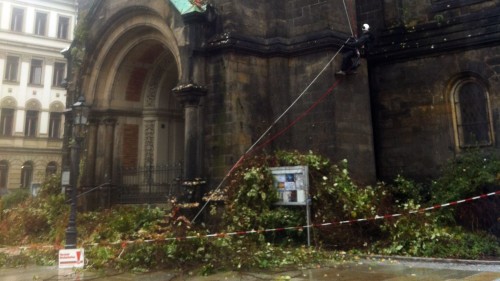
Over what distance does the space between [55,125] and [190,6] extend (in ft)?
109

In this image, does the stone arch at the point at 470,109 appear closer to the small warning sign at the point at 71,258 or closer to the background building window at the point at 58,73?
the small warning sign at the point at 71,258

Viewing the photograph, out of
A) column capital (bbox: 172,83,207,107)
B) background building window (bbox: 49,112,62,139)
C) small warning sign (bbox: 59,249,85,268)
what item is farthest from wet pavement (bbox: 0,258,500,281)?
background building window (bbox: 49,112,62,139)

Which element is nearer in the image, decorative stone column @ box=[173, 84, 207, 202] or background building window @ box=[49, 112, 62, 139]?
decorative stone column @ box=[173, 84, 207, 202]

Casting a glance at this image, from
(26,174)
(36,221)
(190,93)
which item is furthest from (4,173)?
(190,93)

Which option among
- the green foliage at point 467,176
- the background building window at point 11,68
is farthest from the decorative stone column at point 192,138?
the background building window at point 11,68

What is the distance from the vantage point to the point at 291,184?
11.0 m

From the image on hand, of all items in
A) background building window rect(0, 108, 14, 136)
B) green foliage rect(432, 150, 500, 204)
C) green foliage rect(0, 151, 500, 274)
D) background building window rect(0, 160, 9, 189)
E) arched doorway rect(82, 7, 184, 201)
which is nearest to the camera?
green foliage rect(0, 151, 500, 274)

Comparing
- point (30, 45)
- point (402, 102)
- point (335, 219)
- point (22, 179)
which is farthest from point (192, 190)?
point (30, 45)

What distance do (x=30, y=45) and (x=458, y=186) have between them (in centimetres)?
3942

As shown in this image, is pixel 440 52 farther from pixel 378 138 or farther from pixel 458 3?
pixel 378 138

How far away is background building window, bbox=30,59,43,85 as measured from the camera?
41.3m

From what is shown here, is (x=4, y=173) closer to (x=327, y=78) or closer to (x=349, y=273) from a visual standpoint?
(x=327, y=78)

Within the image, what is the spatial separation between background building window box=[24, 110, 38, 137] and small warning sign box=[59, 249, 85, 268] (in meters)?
34.9

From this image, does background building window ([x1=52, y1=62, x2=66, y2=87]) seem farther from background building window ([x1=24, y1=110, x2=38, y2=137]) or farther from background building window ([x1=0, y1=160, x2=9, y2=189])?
background building window ([x1=0, y1=160, x2=9, y2=189])
